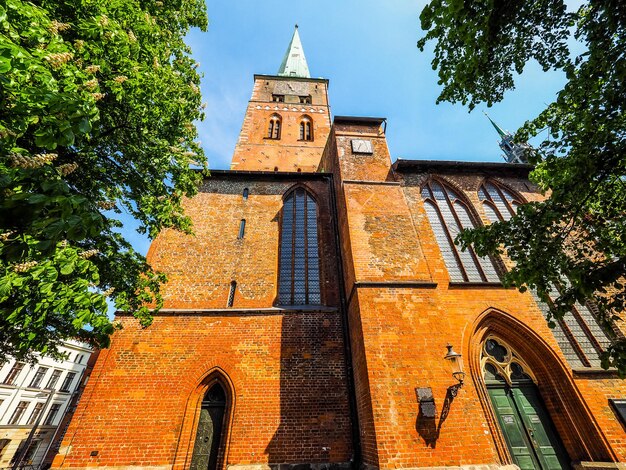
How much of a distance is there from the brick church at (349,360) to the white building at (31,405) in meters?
20.3

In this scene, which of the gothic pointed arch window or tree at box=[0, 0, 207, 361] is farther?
the gothic pointed arch window

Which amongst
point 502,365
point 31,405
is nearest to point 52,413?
point 31,405

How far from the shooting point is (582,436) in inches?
239

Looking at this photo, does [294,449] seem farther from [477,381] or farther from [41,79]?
[41,79]

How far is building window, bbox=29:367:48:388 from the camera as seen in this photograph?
24.1m

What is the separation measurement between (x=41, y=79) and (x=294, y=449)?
24.4ft

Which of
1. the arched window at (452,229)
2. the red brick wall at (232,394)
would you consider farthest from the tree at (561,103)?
the red brick wall at (232,394)

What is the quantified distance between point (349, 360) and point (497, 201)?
845 centimetres

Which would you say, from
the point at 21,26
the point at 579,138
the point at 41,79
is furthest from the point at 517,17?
the point at 21,26

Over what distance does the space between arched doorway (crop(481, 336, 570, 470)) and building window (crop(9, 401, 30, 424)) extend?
33.7m

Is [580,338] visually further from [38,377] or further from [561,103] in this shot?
[38,377]

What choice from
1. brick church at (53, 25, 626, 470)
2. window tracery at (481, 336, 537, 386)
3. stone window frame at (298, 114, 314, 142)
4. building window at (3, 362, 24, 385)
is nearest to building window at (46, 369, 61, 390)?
building window at (3, 362, 24, 385)

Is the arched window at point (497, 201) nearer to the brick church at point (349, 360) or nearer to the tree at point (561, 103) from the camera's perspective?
the brick church at point (349, 360)

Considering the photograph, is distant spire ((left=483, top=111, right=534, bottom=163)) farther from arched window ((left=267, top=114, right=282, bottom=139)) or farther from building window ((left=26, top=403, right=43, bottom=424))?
building window ((left=26, top=403, right=43, bottom=424))
